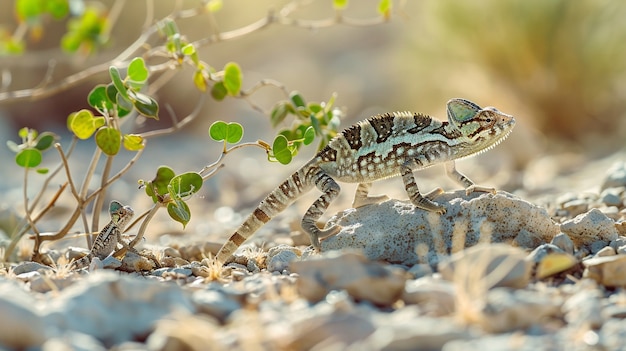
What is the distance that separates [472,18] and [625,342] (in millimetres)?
11846

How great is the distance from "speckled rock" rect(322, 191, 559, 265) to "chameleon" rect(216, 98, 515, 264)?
0.23m

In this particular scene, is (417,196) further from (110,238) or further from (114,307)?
(114,307)

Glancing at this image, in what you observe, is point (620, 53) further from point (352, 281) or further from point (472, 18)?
point (352, 281)

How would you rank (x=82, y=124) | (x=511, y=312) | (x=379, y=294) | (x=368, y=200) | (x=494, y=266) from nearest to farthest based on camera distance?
(x=511, y=312) → (x=379, y=294) → (x=494, y=266) → (x=82, y=124) → (x=368, y=200)

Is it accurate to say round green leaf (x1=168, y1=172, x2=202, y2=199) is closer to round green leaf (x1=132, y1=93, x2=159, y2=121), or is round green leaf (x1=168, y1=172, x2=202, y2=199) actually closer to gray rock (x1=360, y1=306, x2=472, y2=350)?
round green leaf (x1=132, y1=93, x2=159, y2=121)

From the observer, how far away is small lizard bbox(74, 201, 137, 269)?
5500 mm

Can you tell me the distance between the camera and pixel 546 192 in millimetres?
8688

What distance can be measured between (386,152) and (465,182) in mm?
621

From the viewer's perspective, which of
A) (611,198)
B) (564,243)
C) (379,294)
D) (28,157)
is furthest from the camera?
(611,198)

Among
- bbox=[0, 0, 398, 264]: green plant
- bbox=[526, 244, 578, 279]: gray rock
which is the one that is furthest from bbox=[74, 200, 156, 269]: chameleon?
bbox=[526, 244, 578, 279]: gray rock

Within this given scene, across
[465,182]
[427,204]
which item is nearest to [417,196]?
[427,204]

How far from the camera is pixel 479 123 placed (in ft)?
17.9

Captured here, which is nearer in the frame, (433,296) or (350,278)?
(433,296)

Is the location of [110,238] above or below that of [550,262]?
above
